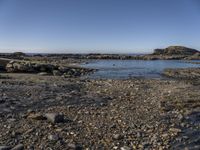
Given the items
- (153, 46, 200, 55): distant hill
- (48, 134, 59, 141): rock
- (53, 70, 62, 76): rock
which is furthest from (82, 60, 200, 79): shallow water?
(153, 46, 200, 55): distant hill

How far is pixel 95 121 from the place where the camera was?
49.3 ft

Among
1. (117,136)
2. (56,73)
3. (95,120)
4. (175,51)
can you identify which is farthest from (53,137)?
(175,51)

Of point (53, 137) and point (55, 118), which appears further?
point (55, 118)

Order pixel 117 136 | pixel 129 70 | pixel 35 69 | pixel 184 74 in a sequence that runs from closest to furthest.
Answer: pixel 117 136 → pixel 35 69 → pixel 184 74 → pixel 129 70

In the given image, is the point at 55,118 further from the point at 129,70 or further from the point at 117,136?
the point at 129,70

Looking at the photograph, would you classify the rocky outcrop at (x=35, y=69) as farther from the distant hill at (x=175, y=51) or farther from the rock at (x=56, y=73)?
the distant hill at (x=175, y=51)

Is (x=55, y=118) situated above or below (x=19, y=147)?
above

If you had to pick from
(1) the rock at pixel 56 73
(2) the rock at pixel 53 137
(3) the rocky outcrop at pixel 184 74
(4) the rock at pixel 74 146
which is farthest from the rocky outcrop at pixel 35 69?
(4) the rock at pixel 74 146

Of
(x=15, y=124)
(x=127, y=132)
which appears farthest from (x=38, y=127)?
(x=127, y=132)

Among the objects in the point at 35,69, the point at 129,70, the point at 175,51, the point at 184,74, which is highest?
the point at 35,69

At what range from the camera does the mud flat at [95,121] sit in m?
12.2

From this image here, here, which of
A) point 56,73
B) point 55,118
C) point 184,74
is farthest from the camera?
point 184,74

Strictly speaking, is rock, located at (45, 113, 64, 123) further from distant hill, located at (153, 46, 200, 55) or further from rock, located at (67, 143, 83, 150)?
distant hill, located at (153, 46, 200, 55)

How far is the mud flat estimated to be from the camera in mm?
12192
